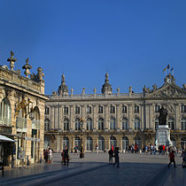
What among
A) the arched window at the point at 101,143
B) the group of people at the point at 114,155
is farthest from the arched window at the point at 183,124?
the group of people at the point at 114,155

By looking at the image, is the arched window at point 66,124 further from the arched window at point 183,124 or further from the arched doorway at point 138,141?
the arched window at point 183,124

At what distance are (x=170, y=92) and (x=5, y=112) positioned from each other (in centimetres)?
5522

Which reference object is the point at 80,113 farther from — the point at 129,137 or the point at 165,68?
the point at 165,68

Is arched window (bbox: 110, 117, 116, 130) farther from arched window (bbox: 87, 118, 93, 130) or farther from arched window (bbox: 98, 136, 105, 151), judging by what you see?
arched window (bbox: 87, 118, 93, 130)

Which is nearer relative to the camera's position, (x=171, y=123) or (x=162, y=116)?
(x=162, y=116)

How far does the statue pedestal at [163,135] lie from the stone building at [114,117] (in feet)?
81.5

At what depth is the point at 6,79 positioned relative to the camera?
2298cm

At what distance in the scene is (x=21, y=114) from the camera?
25188 millimetres

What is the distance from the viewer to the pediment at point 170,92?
237ft

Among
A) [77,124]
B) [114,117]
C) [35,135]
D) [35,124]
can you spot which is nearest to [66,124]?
[77,124]

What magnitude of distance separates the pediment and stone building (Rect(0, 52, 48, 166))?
157 feet

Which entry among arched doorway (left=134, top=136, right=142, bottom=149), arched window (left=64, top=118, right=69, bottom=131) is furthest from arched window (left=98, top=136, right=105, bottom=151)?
arched window (left=64, top=118, right=69, bottom=131)

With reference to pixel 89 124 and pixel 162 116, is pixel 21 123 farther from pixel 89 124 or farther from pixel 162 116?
pixel 89 124

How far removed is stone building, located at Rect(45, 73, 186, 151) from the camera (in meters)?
72.1
